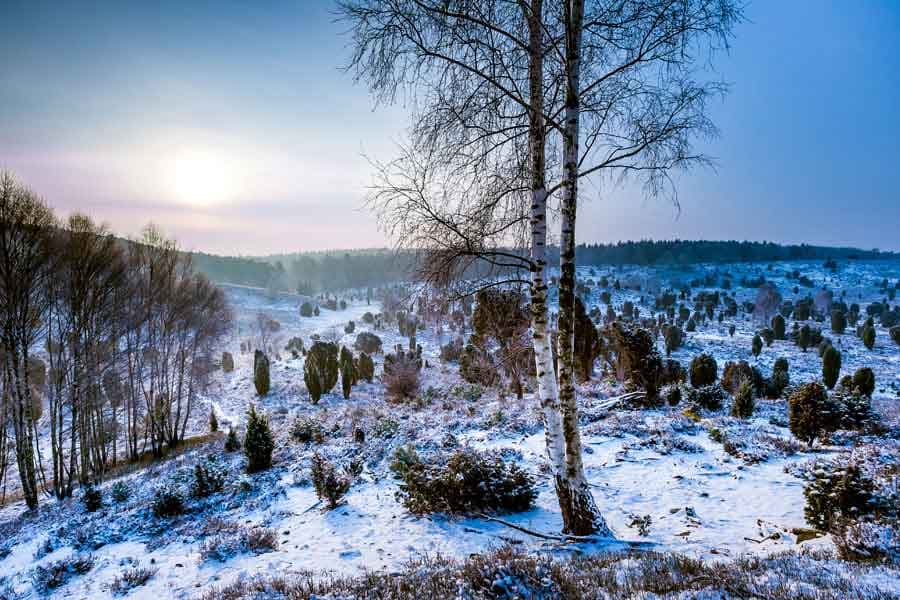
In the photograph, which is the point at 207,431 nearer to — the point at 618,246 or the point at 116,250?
the point at 116,250

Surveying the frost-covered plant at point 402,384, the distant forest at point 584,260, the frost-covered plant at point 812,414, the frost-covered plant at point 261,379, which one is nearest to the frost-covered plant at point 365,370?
the frost-covered plant at point 261,379

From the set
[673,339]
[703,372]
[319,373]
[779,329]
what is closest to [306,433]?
[319,373]

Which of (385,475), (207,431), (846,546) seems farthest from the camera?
(207,431)

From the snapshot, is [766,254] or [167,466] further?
[766,254]

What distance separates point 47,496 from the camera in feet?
40.3

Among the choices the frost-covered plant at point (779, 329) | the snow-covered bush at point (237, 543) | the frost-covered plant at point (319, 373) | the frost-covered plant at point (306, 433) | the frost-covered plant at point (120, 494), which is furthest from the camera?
the frost-covered plant at point (779, 329)

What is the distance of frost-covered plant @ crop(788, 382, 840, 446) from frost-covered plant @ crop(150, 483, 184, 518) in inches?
494

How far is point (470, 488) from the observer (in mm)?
5891

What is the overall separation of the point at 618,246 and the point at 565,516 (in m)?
133

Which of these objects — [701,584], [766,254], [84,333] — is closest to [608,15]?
[701,584]

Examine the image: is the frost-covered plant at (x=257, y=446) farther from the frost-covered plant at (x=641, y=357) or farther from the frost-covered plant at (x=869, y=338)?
the frost-covered plant at (x=869, y=338)

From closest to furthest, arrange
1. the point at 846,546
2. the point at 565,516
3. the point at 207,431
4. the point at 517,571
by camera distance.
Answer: the point at 517,571
the point at 846,546
the point at 565,516
the point at 207,431

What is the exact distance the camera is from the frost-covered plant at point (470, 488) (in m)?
5.86

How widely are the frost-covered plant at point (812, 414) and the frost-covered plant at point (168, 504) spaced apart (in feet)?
41.2
